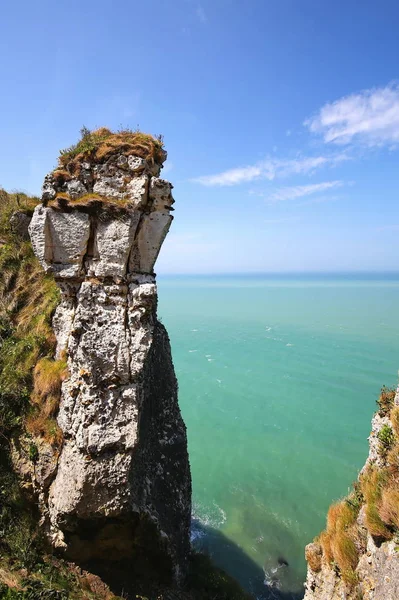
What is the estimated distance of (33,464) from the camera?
989 cm

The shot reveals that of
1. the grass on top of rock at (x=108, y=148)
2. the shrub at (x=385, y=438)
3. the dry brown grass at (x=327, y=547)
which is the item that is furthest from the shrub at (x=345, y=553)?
the grass on top of rock at (x=108, y=148)

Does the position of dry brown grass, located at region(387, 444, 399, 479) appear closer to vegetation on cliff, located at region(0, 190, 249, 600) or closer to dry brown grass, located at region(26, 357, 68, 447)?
vegetation on cliff, located at region(0, 190, 249, 600)

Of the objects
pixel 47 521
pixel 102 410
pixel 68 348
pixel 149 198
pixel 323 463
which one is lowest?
pixel 323 463

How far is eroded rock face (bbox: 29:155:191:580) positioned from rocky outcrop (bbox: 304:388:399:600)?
5.08 meters

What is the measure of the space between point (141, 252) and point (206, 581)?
513 inches

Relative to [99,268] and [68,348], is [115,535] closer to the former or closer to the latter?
[68,348]

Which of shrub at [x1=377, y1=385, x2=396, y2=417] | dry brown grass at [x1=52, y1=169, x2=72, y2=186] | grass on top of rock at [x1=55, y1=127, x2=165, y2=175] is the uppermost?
grass on top of rock at [x1=55, y1=127, x2=165, y2=175]

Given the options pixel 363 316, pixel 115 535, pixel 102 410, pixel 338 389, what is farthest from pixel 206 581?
pixel 363 316

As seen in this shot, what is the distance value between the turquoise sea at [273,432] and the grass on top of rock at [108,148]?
18.6m

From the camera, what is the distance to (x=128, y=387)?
9828mm

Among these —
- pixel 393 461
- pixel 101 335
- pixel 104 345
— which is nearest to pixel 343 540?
pixel 393 461

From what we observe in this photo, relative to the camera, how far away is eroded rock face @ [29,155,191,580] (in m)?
9.43

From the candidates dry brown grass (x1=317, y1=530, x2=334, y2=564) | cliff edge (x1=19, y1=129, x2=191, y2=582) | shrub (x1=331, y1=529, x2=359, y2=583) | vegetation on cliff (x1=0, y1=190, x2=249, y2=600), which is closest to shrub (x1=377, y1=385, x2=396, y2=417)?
shrub (x1=331, y1=529, x2=359, y2=583)

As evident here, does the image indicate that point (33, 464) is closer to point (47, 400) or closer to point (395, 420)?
point (47, 400)
